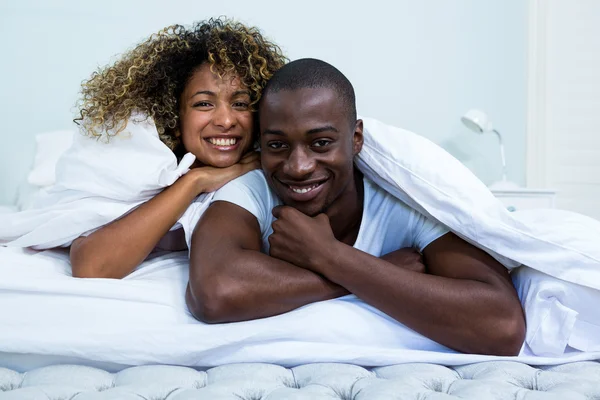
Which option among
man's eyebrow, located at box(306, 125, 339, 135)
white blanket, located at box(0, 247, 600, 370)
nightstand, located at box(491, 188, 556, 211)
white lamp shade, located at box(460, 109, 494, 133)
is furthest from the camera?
white lamp shade, located at box(460, 109, 494, 133)

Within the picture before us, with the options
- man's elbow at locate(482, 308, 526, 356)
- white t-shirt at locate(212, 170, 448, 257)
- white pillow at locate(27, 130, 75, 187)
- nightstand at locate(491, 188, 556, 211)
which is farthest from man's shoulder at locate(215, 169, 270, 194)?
nightstand at locate(491, 188, 556, 211)

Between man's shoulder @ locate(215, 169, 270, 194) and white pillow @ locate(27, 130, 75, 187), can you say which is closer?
man's shoulder @ locate(215, 169, 270, 194)

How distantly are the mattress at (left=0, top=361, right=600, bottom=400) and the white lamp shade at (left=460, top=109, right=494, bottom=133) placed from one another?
231 centimetres

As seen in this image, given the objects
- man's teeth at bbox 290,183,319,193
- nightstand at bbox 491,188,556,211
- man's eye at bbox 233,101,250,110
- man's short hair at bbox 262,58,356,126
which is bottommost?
nightstand at bbox 491,188,556,211

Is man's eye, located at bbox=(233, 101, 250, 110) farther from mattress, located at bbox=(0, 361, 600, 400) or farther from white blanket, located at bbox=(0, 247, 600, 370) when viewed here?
mattress, located at bbox=(0, 361, 600, 400)

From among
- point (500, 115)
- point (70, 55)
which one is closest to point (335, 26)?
point (500, 115)

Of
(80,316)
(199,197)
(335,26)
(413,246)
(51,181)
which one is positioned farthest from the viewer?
(335,26)

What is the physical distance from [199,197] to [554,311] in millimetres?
868

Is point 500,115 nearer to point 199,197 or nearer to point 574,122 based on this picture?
point 574,122

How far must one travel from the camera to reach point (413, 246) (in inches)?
56.6

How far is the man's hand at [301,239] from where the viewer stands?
1255mm

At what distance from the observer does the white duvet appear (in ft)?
3.67

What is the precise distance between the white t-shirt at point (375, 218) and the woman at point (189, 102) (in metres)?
0.12

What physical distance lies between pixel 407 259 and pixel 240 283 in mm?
380
